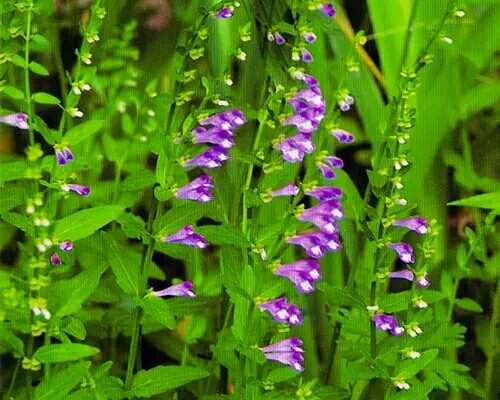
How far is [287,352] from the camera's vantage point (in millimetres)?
851

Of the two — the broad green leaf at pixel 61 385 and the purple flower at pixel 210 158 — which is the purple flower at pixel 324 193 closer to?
the purple flower at pixel 210 158

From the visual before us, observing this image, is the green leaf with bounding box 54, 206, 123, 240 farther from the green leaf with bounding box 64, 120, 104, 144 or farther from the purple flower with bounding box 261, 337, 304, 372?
the purple flower with bounding box 261, 337, 304, 372

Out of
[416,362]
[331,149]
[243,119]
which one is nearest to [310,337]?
[331,149]

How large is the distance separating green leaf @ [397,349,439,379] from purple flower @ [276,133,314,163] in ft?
0.69

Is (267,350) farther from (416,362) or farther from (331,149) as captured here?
(331,149)

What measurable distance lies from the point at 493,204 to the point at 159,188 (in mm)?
318

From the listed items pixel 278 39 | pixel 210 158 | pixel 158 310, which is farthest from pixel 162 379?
pixel 278 39

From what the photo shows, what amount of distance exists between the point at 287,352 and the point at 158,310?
0.12m

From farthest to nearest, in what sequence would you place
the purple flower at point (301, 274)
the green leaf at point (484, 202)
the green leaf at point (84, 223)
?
the green leaf at point (484, 202)
the purple flower at point (301, 274)
the green leaf at point (84, 223)

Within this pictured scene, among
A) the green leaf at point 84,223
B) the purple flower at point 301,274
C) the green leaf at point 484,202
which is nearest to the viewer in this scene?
the green leaf at point 84,223

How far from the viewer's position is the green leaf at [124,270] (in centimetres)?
82

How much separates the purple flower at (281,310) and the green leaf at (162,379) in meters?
0.07

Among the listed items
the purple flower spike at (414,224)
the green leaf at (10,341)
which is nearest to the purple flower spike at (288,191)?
the purple flower spike at (414,224)

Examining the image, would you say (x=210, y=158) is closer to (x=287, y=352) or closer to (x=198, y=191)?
(x=198, y=191)
